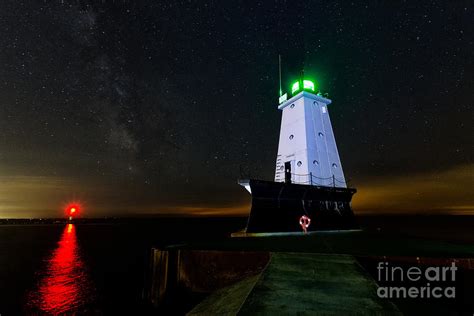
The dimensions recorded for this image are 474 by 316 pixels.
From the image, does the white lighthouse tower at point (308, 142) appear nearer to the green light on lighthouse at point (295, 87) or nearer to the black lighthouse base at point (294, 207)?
the green light on lighthouse at point (295, 87)

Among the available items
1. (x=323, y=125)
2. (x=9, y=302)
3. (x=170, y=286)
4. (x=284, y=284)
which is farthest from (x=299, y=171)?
(x=9, y=302)

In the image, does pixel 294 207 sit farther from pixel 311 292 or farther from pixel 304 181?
pixel 311 292

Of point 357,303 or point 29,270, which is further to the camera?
point 29,270

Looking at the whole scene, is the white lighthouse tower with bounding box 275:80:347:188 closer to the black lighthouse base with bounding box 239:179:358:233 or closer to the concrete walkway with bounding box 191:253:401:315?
the black lighthouse base with bounding box 239:179:358:233

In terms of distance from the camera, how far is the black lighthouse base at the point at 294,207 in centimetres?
1509

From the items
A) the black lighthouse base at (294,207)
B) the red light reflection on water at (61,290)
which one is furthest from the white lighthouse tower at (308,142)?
the red light reflection on water at (61,290)

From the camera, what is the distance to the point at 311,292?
4941 mm

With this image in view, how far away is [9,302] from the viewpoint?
1384cm

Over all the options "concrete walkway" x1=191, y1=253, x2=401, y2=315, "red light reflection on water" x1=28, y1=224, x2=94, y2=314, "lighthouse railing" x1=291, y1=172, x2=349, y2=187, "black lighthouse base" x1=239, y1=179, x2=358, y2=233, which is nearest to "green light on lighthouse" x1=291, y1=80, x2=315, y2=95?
"lighthouse railing" x1=291, y1=172, x2=349, y2=187

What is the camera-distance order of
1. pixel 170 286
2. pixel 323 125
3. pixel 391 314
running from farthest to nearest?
1. pixel 323 125
2. pixel 170 286
3. pixel 391 314

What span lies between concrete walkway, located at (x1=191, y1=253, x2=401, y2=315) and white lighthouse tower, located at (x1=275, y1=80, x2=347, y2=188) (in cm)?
1182

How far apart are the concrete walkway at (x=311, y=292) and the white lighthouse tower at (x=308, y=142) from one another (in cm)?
1182

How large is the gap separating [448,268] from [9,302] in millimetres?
19159

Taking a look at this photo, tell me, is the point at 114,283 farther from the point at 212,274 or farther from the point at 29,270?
the point at 212,274
